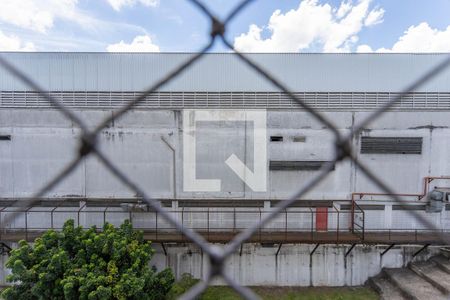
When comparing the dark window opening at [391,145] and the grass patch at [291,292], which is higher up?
the dark window opening at [391,145]

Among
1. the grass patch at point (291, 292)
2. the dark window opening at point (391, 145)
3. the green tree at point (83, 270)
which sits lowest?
the grass patch at point (291, 292)

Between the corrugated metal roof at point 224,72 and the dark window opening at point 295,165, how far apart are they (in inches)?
58.5

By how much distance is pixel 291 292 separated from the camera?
561 cm

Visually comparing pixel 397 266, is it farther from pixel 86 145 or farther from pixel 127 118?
pixel 86 145

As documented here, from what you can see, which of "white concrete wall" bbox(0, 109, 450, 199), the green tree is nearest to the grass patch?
the green tree

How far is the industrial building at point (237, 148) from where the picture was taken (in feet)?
18.6

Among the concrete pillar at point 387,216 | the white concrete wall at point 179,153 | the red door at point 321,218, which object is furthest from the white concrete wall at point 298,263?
the white concrete wall at point 179,153

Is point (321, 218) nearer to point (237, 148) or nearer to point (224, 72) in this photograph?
point (237, 148)

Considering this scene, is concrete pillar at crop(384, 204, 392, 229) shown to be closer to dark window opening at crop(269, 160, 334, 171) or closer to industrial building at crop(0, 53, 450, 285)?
industrial building at crop(0, 53, 450, 285)

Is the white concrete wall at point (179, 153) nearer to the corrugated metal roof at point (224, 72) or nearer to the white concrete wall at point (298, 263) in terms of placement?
the corrugated metal roof at point (224, 72)

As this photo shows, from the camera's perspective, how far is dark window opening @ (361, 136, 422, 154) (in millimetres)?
5777

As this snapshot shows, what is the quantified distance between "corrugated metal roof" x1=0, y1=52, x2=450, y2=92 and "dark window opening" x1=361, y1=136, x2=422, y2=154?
101 cm

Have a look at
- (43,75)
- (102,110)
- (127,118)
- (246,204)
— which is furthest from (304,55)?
(43,75)

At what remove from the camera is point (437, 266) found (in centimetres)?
554
